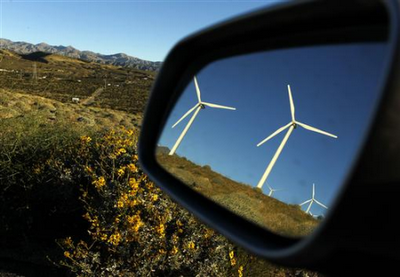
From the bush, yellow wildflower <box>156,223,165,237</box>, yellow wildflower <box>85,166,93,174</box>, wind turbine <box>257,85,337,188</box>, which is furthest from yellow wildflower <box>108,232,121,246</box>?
wind turbine <box>257,85,337,188</box>

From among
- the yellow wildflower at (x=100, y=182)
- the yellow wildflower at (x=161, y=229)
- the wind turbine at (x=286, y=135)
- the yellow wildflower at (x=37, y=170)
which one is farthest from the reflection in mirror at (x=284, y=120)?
the yellow wildflower at (x=37, y=170)

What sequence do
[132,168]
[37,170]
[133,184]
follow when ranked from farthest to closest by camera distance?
[37,170] < [132,168] < [133,184]

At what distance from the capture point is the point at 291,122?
171cm

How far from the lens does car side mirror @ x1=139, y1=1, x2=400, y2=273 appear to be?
1.01 meters

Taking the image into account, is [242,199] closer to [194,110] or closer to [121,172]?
[194,110]

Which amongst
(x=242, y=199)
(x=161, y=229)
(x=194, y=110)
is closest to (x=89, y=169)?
(x=161, y=229)

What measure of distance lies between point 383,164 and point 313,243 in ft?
0.82

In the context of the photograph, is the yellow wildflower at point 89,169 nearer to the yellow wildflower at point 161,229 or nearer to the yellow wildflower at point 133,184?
the yellow wildflower at point 133,184

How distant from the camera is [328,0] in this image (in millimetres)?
1221

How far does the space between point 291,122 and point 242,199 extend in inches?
20.2

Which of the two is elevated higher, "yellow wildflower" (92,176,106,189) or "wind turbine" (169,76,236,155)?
"wind turbine" (169,76,236,155)

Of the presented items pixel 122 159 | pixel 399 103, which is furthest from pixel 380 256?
pixel 122 159

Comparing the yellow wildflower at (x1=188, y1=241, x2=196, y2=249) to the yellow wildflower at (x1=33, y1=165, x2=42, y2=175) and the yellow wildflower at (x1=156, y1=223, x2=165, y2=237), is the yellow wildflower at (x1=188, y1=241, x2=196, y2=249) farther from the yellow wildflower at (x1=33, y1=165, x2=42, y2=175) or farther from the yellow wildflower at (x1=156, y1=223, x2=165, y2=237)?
the yellow wildflower at (x1=33, y1=165, x2=42, y2=175)

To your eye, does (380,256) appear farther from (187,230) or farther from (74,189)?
(74,189)
